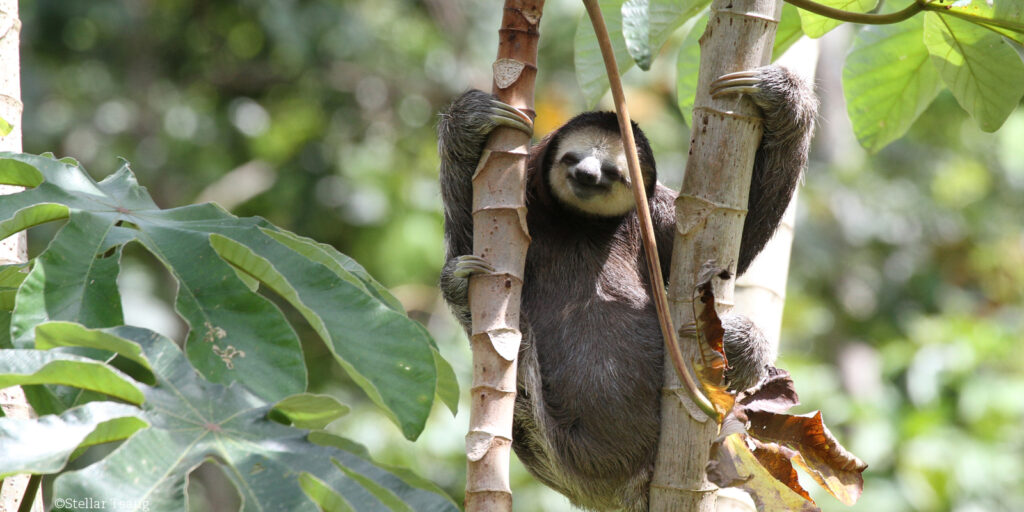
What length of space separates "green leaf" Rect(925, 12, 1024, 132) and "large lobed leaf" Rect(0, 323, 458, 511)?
7.02 ft

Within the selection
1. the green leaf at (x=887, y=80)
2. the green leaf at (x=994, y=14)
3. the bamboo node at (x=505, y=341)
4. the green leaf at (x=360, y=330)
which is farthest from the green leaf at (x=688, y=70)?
the green leaf at (x=360, y=330)

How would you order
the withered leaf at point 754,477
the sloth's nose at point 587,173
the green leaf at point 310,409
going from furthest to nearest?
the sloth's nose at point 587,173, the withered leaf at point 754,477, the green leaf at point 310,409

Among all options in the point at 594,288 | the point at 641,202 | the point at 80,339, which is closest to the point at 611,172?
the point at 594,288

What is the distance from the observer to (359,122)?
11.3 meters

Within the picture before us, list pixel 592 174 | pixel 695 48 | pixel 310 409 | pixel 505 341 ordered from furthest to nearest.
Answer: pixel 592 174
pixel 695 48
pixel 505 341
pixel 310 409

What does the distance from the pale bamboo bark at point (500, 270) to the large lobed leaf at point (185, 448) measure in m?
0.39

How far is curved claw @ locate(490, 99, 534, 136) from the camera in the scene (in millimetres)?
2713

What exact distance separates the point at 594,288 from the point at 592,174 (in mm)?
453

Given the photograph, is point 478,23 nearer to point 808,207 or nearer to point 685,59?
point 808,207

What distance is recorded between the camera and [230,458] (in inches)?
72.1

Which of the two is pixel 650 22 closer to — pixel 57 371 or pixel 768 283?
pixel 768 283

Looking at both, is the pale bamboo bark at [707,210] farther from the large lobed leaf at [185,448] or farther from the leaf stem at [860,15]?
the large lobed leaf at [185,448]

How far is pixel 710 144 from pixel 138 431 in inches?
66.7

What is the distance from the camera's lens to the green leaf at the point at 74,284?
195cm
